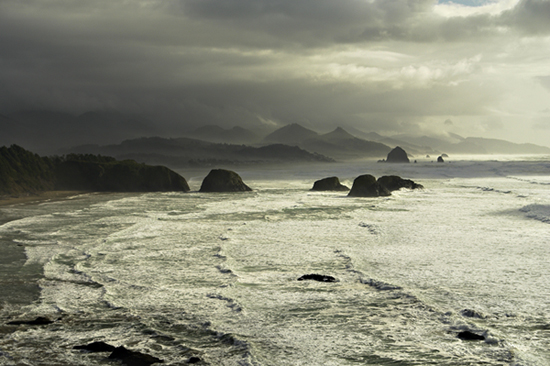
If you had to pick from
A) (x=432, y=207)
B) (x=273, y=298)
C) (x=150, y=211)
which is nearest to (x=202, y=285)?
(x=273, y=298)

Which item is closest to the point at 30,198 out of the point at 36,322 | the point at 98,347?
the point at 36,322

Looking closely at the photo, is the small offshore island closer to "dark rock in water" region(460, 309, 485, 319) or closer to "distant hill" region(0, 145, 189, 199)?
"distant hill" region(0, 145, 189, 199)

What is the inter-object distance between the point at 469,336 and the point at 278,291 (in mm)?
3874

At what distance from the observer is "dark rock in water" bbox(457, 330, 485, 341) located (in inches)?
276

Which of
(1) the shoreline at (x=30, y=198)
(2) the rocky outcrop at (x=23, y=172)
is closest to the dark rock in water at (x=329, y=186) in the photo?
(1) the shoreline at (x=30, y=198)

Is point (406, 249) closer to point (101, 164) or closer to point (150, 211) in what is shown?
point (150, 211)

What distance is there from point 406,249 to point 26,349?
34.6 feet

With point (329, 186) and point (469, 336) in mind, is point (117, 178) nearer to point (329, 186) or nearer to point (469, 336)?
point (329, 186)

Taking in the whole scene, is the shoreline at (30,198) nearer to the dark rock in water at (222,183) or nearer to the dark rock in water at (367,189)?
the dark rock in water at (222,183)

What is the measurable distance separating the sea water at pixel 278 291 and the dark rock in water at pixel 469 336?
0.28 ft

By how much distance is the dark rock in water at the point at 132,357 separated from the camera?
627 centimetres

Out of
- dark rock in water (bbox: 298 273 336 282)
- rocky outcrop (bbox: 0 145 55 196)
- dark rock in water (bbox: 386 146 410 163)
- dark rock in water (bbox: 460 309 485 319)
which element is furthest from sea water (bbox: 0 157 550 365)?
dark rock in water (bbox: 386 146 410 163)

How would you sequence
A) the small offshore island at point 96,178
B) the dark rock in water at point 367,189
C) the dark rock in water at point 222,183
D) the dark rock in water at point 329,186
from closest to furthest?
the dark rock in water at point 367,189 < the small offshore island at point 96,178 < the dark rock in water at point 222,183 < the dark rock in water at point 329,186

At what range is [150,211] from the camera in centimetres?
2386
